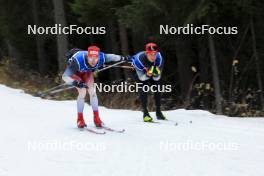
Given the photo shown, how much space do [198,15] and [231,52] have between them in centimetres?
423

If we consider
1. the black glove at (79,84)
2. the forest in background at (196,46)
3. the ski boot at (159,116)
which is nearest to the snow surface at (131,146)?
the ski boot at (159,116)

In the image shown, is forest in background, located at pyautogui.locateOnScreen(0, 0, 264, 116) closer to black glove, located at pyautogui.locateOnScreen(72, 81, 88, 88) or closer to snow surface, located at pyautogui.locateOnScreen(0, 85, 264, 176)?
snow surface, located at pyautogui.locateOnScreen(0, 85, 264, 176)

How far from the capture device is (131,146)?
8.96 metres

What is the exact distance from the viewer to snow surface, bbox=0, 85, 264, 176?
7652 mm

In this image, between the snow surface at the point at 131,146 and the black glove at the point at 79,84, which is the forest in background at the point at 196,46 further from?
the black glove at the point at 79,84

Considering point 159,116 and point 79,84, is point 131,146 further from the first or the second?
point 159,116

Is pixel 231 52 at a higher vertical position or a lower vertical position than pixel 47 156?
higher

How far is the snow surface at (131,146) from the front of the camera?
7.65m

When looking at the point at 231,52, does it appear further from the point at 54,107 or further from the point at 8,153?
the point at 8,153

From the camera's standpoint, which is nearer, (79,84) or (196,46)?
(79,84)

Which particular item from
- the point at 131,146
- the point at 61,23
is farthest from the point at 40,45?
the point at 131,146

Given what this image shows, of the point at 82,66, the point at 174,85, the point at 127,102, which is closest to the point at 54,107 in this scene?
the point at 127,102

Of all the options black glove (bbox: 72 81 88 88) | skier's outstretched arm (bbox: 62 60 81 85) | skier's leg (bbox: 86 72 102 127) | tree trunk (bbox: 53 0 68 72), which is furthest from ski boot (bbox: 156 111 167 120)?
tree trunk (bbox: 53 0 68 72)

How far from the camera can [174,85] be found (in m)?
21.0
